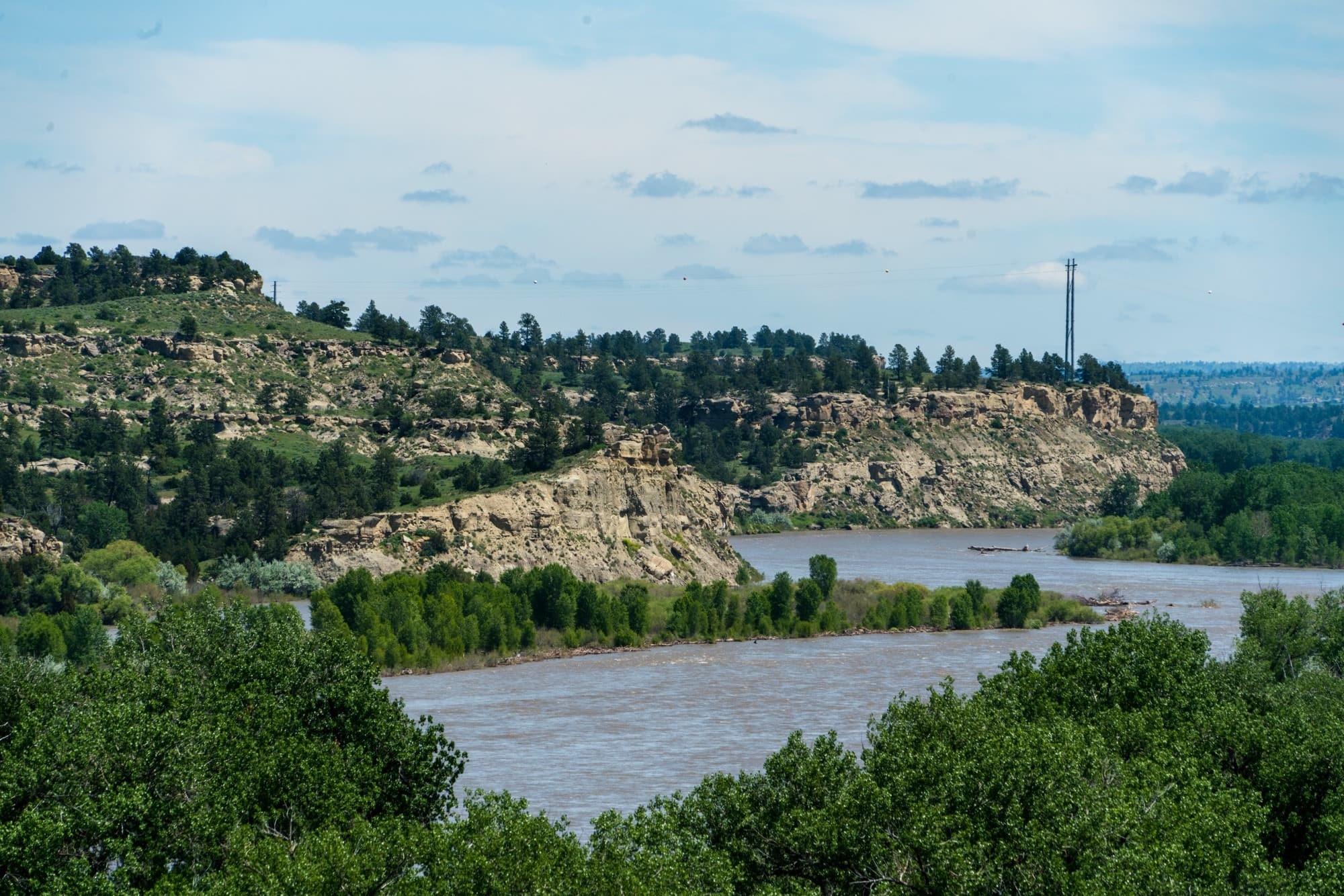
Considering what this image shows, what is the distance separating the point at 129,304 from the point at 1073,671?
13288 cm

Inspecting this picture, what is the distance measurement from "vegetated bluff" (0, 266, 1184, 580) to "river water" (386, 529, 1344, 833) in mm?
19694

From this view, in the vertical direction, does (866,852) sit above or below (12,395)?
below

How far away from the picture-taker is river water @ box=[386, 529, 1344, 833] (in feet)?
176

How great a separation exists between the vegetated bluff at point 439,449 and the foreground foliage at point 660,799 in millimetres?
59657

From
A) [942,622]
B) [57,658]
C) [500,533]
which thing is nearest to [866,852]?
[57,658]

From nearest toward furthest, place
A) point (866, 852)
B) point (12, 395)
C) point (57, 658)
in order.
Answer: point (866, 852) < point (57, 658) < point (12, 395)

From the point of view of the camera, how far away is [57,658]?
68.6m

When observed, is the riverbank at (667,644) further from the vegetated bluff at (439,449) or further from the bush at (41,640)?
the vegetated bluff at (439,449)

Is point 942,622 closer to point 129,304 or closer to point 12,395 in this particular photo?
point 12,395

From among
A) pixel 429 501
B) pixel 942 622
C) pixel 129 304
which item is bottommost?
pixel 942 622

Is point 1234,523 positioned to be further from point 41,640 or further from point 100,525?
point 41,640

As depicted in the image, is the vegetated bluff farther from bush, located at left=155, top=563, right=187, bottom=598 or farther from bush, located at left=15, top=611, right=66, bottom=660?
bush, located at left=15, top=611, right=66, bottom=660

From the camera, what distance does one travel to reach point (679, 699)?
2756 inches

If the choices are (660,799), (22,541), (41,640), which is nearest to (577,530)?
(22,541)
